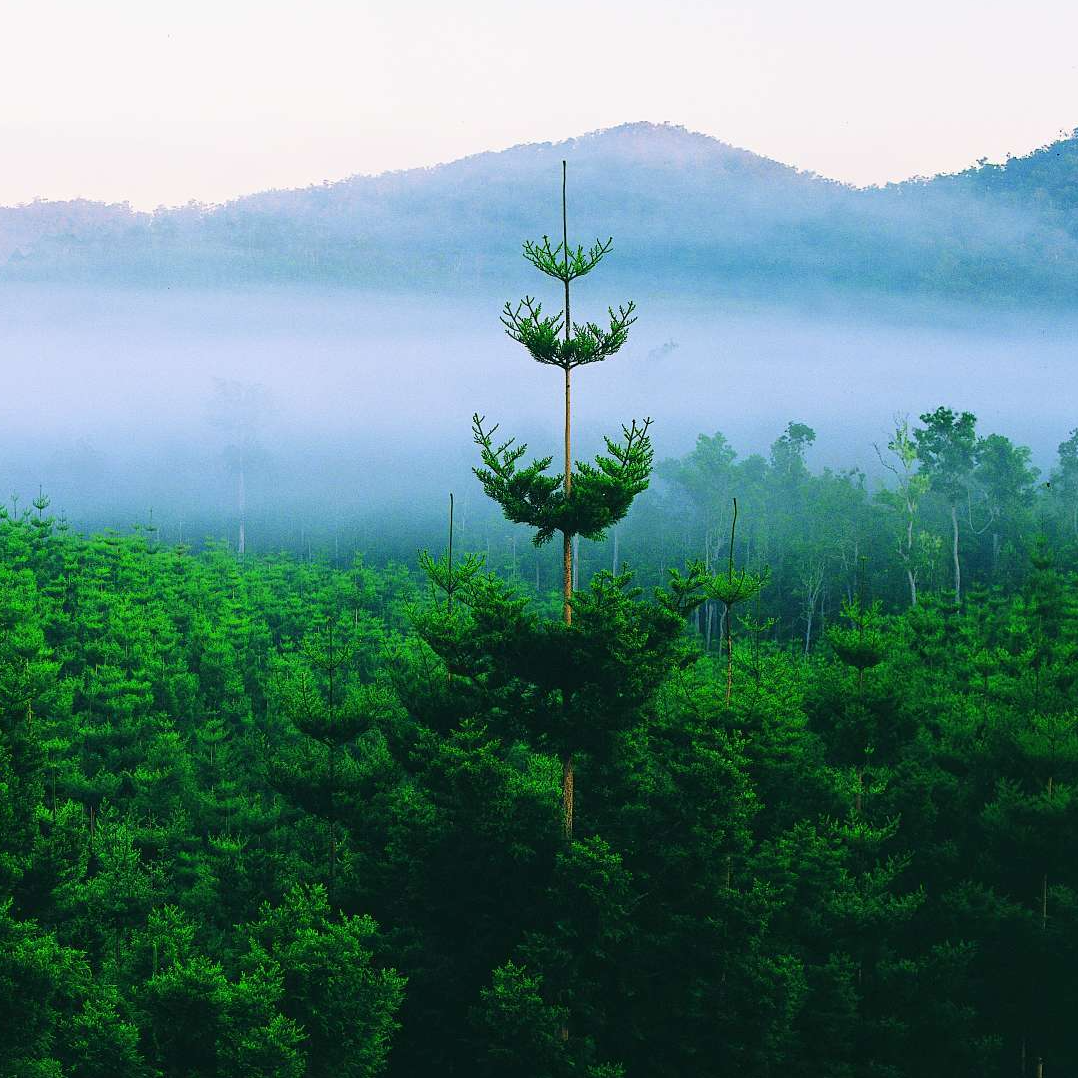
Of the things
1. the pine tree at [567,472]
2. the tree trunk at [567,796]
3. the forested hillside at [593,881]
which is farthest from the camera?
the tree trunk at [567,796]

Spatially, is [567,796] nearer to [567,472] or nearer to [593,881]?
[593,881]

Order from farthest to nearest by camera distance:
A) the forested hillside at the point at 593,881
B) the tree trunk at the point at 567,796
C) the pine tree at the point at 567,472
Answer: the tree trunk at the point at 567,796 < the pine tree at the point at 567,472 < the forested hillside at the point at 593,881

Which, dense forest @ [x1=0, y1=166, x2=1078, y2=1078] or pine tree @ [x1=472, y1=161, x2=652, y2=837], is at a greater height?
pine tree @ [x1=472, y1=161, x2=652, y2=837]

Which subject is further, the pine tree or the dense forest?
the pine tree

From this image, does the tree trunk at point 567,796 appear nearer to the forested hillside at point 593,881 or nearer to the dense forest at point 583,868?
the dense forest at point 583,868

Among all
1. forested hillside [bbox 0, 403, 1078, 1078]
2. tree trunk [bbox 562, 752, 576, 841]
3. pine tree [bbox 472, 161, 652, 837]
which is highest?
pine tree [bbox 472, 161, 652, 837]

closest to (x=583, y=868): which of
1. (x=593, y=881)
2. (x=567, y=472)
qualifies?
(x=593, y=881)

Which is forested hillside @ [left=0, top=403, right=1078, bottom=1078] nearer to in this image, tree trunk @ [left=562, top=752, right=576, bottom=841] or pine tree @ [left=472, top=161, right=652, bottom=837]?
tree trunk @ [left=562, top=752, right=576, bottom=841]

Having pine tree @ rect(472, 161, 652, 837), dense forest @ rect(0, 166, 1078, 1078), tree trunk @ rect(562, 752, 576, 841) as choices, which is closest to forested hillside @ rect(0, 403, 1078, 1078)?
dense forest @ rect(0, 166, 1078, 1078)

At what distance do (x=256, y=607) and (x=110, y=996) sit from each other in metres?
68.1

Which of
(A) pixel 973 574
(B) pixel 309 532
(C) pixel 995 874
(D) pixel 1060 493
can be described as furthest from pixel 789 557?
(B) pixel 309 532

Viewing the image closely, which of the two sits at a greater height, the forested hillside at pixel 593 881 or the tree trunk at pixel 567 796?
the tree trunk at pixel 567 796

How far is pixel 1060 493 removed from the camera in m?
124

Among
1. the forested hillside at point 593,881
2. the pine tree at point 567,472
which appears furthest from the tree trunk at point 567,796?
the forested hillside at point 593,881
